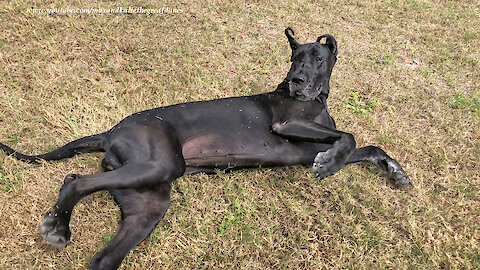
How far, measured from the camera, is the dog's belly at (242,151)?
3562 mm

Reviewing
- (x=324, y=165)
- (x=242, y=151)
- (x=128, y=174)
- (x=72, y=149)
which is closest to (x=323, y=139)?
(x=324, y=165)

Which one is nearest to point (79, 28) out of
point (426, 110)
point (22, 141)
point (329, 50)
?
point (22, 141)

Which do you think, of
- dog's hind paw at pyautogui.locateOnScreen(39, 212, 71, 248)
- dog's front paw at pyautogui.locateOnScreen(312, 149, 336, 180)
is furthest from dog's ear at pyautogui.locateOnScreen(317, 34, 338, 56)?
dog's hind paw at pyautogui.locateOnScreen(39, 212, 71, 248)

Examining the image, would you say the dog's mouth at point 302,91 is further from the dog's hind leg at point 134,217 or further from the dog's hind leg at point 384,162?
the dog's hind leg at point 134,217

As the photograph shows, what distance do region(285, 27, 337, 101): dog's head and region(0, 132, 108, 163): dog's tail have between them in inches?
72.7

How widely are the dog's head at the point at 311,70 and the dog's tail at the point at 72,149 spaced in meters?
1.85

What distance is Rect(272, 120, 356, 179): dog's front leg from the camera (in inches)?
138

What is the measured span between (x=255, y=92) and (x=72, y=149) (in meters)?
2.48

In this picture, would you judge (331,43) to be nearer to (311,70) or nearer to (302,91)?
(311,70)

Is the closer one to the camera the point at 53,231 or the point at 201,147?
the point at 53,231

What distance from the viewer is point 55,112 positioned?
4477 millimetres

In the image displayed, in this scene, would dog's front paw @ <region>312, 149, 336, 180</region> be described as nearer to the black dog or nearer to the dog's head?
the black dog

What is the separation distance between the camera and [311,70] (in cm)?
390

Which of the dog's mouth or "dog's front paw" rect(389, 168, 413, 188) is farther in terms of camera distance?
"dog's front paw" rect(389, 168, 413, 188)
